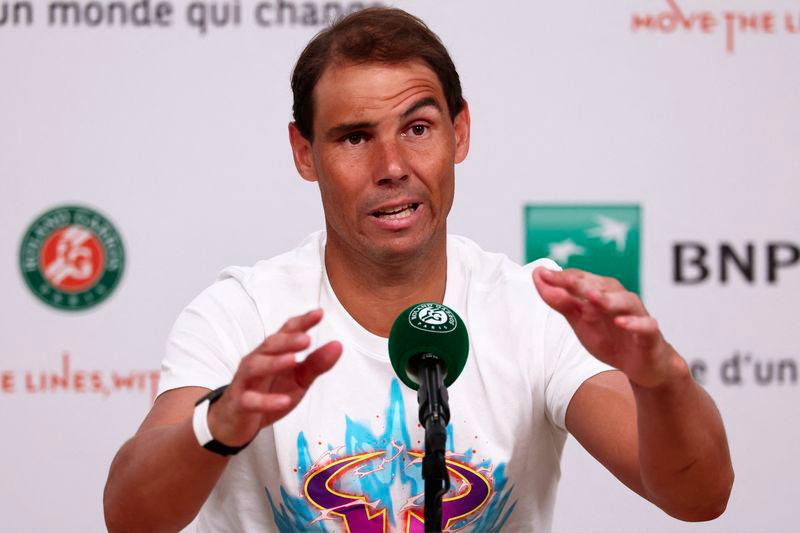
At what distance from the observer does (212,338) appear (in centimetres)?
197

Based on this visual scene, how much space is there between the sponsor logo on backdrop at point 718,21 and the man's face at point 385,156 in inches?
40.3

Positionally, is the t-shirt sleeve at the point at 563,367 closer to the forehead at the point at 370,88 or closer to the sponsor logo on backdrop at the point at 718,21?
the forehead at the point at 370,88

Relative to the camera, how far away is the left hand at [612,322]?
4.50ft

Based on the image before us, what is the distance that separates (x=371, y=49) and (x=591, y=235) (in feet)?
3.40

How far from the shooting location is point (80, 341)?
2.85 meters

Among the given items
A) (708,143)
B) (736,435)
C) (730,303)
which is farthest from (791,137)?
(736,435)

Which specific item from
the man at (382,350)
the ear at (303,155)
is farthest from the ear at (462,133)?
the ear at (303,155)

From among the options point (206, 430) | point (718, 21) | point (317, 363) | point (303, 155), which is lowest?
point (206, 430)

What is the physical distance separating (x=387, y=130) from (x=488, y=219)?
35.9 inches

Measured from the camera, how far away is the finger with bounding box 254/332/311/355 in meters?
1.33

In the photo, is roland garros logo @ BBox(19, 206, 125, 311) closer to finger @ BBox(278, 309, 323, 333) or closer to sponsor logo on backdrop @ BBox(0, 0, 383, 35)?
sponsor logo on backdrop @ BBox(0, 0, 383, 35)

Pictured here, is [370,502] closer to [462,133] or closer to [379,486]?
[379,486]

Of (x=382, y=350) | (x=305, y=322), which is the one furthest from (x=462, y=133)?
(x=305, y=322)

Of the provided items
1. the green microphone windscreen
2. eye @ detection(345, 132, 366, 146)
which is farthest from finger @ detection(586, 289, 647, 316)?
eye @ detection(345, 132, 366, 146)
